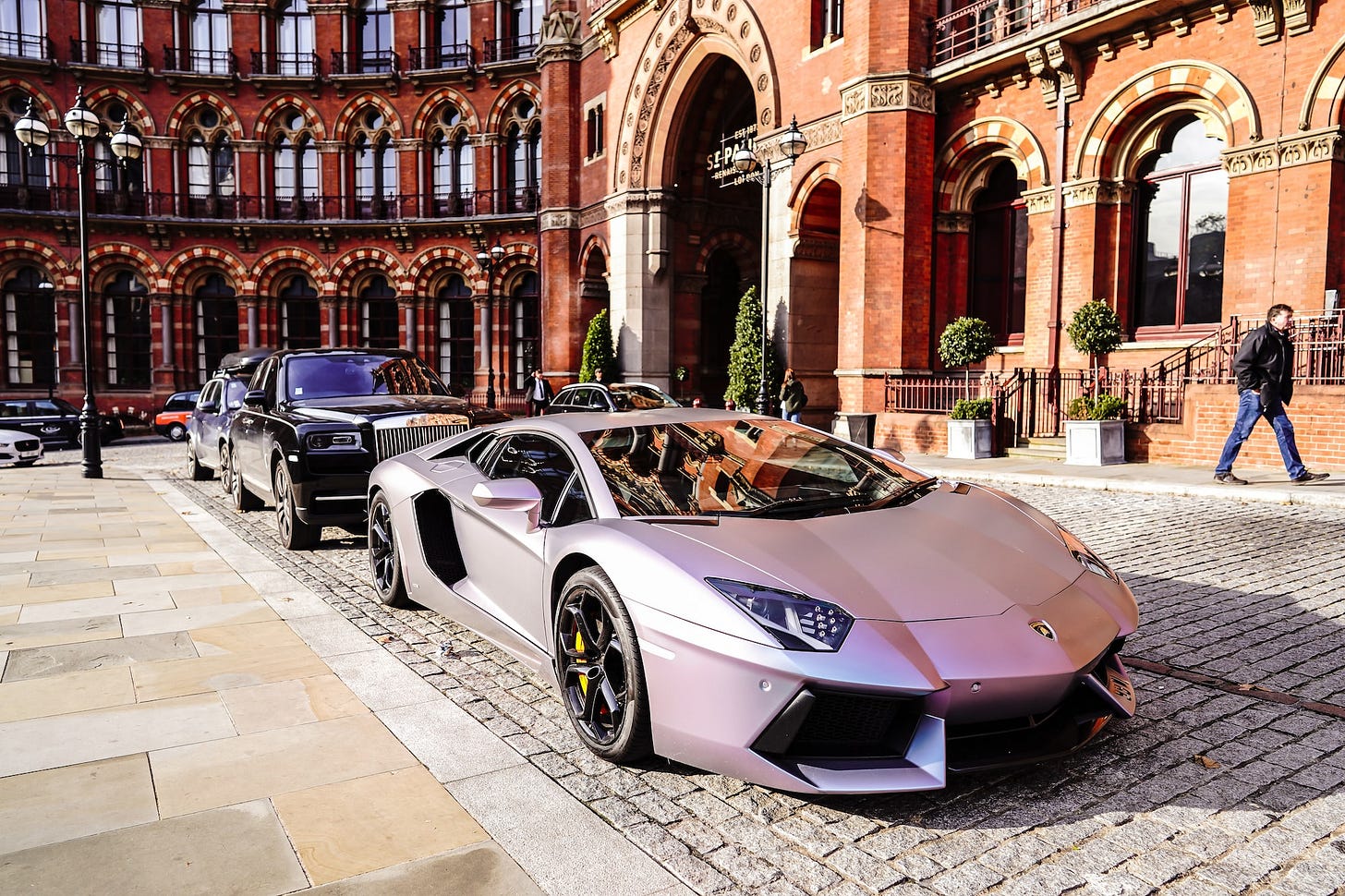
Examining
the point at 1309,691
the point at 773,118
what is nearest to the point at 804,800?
the point at 1309,691

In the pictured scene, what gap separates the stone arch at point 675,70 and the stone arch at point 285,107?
48.6ft

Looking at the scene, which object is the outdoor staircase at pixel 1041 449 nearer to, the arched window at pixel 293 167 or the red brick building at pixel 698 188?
the red brick building at pixel 698 188

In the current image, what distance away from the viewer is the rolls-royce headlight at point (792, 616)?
2.77m

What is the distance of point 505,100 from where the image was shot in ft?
114

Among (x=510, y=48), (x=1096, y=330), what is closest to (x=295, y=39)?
(x=510, y=48)

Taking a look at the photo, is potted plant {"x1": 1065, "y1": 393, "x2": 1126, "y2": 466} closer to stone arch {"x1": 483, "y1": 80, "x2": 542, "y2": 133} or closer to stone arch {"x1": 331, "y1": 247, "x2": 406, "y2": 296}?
stone arch {"x1": 483, "y1": 80, "x2": 542, "y2": 133}

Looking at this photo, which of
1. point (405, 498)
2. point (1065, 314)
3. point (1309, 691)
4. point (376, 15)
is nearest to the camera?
point (1309, 691)

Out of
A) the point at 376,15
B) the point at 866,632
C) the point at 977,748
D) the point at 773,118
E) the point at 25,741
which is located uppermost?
the point at 376,15

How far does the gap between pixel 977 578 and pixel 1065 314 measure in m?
15.3

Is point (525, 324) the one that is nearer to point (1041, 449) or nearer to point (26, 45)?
point (26, 45)

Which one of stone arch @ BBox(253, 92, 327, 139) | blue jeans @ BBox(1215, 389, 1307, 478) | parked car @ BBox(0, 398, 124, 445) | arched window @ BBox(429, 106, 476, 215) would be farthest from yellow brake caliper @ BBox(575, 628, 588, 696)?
stone arch @ BBox(253, 92, 327, 139)

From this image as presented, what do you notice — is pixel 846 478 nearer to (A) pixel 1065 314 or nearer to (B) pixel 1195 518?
(B) pixel 1195 518

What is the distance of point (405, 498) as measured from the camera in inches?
208

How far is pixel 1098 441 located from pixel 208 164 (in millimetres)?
34654
